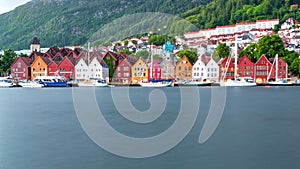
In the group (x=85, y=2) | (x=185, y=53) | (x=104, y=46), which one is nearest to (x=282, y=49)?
(x=185, y=53)

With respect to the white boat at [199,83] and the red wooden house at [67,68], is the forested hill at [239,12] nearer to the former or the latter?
the white boat at [199,83]

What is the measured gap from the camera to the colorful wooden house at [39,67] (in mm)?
50375

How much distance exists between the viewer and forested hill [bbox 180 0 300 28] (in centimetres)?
9500

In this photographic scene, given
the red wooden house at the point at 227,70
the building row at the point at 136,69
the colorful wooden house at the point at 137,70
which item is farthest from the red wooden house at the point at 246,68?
the colorful wooden house at the point at 137,70

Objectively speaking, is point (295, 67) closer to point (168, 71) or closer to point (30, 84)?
point (168, 71)

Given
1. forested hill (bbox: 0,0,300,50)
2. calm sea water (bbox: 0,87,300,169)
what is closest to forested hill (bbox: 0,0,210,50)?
forested hill (bbox: 0,0,300,50)

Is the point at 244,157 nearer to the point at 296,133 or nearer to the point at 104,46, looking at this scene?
the point at 296,133

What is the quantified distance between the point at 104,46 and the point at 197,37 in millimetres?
19664

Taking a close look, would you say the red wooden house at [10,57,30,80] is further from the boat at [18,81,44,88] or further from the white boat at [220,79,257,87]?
the white boat at [220,79,257,87]

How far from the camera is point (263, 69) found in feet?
162

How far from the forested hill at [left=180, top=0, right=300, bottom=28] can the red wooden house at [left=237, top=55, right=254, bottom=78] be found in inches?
1799

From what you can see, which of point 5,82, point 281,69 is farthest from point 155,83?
point 5,82

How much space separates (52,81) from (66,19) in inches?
2770

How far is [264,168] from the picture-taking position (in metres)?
8.00
